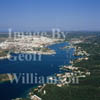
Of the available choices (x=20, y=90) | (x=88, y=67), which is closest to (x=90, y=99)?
(x=20, y=90)

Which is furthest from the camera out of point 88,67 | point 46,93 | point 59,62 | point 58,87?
point 59,62

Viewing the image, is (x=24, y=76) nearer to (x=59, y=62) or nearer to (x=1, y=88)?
(x=1, y=88)

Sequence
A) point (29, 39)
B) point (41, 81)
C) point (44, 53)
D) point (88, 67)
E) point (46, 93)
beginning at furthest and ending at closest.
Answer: point (29, 39) → point (44, 53) → point (88, 67) → point (41, 81) → point (46, 93)

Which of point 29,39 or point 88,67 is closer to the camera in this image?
point 88,67

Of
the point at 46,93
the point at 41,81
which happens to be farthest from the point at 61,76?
the point at 46,93

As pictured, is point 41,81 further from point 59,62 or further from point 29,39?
point 29,39

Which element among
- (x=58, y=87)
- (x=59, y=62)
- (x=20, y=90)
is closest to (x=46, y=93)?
(x=58, y=87)

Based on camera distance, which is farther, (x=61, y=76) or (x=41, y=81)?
(x=61, y=76)

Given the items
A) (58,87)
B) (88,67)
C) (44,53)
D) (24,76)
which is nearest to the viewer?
(58,87)

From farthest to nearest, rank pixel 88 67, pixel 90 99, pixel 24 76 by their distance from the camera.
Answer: pixel 88 67 < pixel 24 76 < pixel 90 99
